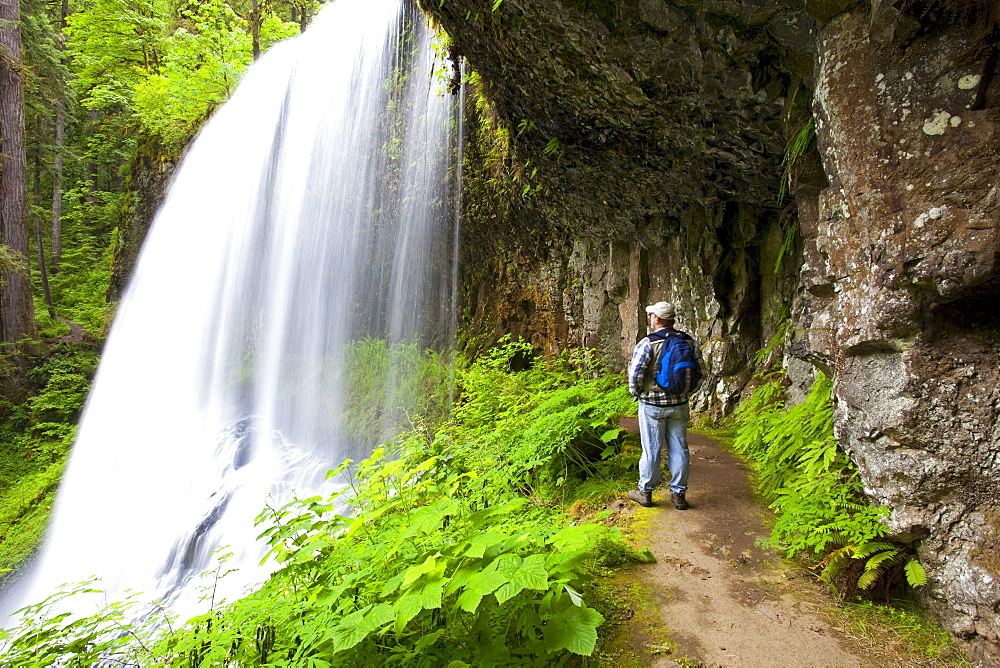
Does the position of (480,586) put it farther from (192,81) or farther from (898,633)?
(192,81)

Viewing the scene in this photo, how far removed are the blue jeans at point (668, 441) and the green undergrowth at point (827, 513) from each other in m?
0.62

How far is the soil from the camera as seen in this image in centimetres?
205

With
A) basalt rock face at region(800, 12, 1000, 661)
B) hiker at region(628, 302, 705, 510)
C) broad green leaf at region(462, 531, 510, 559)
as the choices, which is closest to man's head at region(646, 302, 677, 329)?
hiker at region(628, 302, 705, 510)

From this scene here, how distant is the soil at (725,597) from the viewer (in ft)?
6.72

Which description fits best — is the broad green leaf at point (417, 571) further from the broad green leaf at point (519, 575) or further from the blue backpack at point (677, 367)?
the blue backpack at point (677, 367)

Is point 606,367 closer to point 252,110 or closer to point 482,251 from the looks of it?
point 482,251

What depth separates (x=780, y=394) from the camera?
17.1 feet

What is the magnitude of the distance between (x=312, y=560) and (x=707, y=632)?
1.96 m

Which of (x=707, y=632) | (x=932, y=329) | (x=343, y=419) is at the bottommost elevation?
(x=343, y=419)

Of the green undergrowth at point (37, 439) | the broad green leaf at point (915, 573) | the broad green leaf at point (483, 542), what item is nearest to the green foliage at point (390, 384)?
the green undergrowth at point (37, 439)

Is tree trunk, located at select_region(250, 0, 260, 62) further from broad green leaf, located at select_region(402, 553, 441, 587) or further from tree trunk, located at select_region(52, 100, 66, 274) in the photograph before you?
broad green leaf, located at select_region(402, 553, 441, 587)

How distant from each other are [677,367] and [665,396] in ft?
0.72

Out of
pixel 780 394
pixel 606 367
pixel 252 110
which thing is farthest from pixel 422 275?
pixel 780 394

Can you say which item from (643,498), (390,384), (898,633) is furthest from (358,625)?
(390,384)
